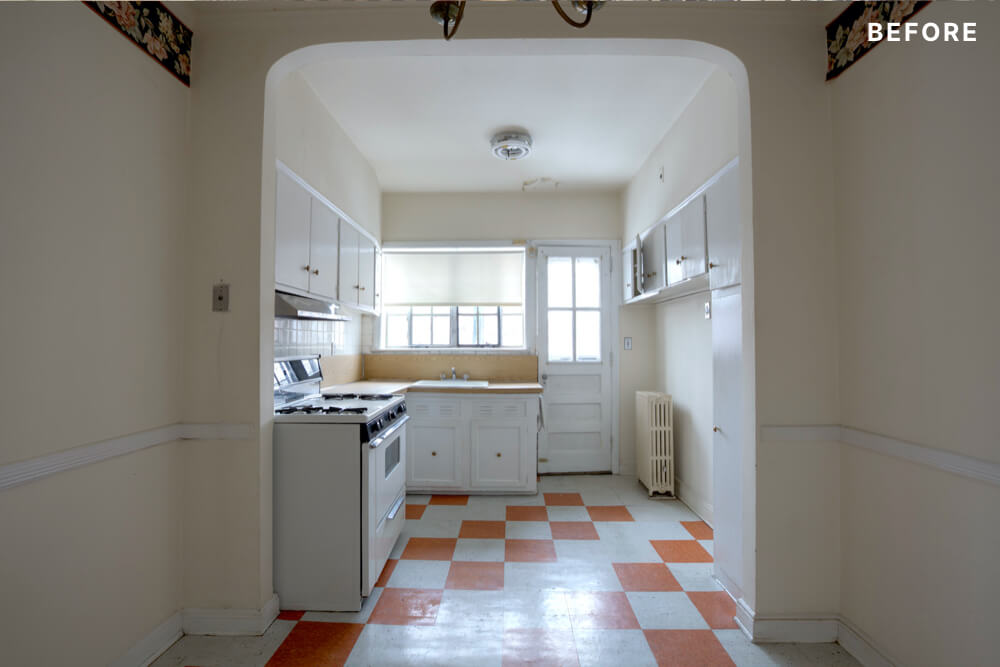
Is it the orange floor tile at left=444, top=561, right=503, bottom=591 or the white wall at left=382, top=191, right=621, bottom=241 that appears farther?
the white wall at left=382, top=191, right=621, bottom=241

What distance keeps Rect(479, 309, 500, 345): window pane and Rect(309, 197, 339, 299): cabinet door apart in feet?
6.17

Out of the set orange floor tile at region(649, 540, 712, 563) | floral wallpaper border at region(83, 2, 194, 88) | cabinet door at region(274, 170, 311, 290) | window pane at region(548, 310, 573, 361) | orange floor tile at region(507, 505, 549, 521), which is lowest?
orange floor tile at region(507, 505, 549, 521)

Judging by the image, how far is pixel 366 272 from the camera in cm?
397

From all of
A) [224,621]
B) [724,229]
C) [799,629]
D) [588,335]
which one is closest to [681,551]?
[799,629]

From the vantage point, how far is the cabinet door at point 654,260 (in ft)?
11.3

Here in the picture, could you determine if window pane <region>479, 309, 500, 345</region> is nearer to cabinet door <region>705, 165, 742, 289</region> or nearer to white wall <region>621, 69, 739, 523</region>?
white wall <region>621, 69, 739, 523</region>

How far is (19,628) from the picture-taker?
1339mm

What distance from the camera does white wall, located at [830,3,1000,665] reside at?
1.40m

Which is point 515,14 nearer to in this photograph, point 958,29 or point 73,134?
point 958,29

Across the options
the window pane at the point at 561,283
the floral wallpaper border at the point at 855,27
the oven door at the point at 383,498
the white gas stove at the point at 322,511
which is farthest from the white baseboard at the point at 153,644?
the floral wallpaper border at the point at 855,27

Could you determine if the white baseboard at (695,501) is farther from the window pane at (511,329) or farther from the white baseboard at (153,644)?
the white baseboard at (153,644)

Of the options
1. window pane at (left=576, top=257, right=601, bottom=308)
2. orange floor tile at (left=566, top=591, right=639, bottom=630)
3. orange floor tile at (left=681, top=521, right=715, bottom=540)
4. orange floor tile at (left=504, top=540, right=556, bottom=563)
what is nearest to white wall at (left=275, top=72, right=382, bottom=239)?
window pane at (left=576, top=257, right=601, bottom=308)

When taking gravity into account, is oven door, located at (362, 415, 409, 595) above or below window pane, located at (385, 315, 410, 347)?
below

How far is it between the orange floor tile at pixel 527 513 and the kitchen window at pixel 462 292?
1701mm
